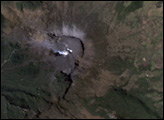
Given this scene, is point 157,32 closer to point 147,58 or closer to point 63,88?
point 147,58

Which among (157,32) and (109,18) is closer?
(157,32)

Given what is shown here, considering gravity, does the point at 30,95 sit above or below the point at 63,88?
below

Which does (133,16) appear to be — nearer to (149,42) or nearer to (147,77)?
(149,42)

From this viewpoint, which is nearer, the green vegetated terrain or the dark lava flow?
the green vegetated terrain

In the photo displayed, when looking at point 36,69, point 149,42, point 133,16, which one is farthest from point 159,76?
point 36,69

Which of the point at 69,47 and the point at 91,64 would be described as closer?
the point at 91,64

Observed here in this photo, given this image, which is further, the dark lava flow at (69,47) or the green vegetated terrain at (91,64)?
the dark lava flow at (69,47)

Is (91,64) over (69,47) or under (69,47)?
under

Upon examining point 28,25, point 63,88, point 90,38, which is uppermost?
point 90,38
